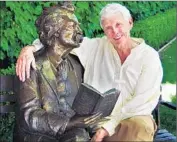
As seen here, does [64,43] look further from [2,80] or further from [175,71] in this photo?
[175,71]

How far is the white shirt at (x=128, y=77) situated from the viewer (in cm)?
230

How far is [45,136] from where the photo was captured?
92.4 inches

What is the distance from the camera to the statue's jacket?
2318 millimetres

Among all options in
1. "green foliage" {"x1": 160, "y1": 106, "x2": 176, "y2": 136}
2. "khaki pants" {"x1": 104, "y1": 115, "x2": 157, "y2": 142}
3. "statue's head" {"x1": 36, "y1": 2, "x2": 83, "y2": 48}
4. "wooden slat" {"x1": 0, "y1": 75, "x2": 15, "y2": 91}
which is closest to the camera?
"khaki pants" {"x1": 104, "y1": 115, "x2": 157, "y2": 142}

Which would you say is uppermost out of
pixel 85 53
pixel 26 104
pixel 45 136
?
pixel 85 53

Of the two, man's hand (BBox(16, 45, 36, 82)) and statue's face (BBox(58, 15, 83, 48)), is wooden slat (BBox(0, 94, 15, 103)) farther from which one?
statue's face (BBox(58, 15, 83, 48))

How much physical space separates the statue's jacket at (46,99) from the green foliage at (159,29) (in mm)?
541

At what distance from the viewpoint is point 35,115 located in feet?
7.60

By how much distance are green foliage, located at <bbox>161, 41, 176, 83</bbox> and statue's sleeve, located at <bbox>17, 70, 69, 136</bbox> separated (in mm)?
688

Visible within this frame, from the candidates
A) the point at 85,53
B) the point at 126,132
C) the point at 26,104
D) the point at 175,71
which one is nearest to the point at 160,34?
the point at 175,71

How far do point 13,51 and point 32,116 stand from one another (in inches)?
29.0

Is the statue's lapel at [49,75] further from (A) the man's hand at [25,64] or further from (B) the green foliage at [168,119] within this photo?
(B) the green foliage at [168,119]

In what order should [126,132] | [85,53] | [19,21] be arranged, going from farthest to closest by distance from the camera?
[19,21]
[85,53]
[126,132]

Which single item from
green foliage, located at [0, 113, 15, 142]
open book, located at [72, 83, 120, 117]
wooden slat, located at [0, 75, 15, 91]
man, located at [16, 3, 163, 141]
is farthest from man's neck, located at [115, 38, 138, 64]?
green foliage, located at [0, 113, 15, 142]
